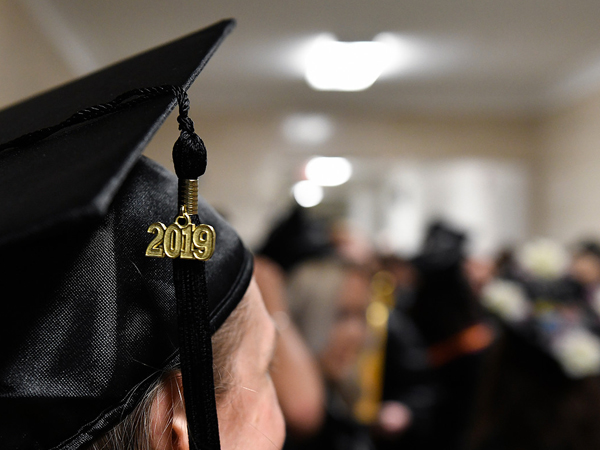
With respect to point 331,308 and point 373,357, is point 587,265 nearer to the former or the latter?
point 373,357

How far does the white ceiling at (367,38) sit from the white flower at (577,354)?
89 centimetres

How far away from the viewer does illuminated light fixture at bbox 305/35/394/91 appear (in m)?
3.08

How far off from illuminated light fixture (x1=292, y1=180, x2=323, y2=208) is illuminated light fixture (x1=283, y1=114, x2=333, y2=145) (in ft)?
1.24

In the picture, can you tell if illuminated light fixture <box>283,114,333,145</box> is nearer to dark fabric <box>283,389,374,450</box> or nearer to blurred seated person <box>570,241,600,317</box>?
blurred seated person <box>570,241,600,317</box>

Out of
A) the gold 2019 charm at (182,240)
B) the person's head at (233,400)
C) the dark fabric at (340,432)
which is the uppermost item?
the gold 2019 charm at (182,240)

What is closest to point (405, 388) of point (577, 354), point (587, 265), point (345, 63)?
point (577, 354)

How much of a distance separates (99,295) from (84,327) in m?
0.03

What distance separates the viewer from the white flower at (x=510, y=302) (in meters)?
1.59

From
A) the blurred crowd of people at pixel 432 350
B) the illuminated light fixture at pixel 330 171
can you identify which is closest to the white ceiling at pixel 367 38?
the illuminated light fixture at pixel 330 171

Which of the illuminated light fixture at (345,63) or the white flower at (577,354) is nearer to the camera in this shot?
the white flower at (577,354)

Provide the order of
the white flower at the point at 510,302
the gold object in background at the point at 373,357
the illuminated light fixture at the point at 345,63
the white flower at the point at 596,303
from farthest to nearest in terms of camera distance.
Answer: the illuminated light fixture at the point at 345,63 < the gold object in background at the point at 373,357 < the white flower at the point at 596,303 < the white flower at the point at 510,302

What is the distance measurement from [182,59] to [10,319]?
0.89 ft

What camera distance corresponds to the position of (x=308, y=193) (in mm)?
4977

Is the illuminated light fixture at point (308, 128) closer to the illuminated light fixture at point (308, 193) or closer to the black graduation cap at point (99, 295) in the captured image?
the illuminated light fixture at point (308, 193)
